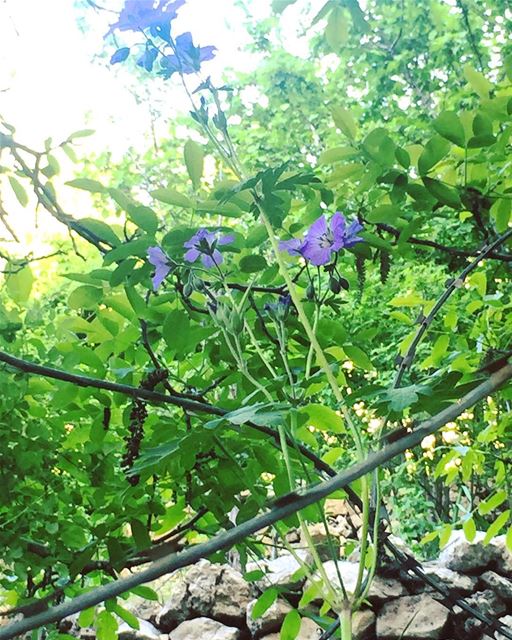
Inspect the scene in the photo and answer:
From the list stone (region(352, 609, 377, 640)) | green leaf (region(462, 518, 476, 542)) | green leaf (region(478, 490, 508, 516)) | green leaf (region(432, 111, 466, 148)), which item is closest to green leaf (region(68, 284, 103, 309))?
green leaf (region(432, 111, 466, 148))

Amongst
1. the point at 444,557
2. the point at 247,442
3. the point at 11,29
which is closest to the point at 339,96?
the point at 444,557

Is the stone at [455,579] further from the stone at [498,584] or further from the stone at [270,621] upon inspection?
the stone at [270,621]

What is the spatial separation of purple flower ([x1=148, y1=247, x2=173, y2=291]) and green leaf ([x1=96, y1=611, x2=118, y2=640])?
532 mm

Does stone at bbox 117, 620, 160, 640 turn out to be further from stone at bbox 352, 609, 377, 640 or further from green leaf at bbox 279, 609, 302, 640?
green leaf at bbox 279, 609, 302, 640

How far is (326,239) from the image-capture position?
0.63 m

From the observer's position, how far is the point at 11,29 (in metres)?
1.04

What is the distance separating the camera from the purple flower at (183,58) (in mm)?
612

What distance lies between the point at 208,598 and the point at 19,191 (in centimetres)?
389

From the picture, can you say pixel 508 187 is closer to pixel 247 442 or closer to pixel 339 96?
pixel 247 442

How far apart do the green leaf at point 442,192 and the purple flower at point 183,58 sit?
248 mm

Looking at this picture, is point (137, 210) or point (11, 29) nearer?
point (137, 210)

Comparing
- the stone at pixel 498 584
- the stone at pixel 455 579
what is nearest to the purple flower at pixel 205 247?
the stone at pixel 455 579

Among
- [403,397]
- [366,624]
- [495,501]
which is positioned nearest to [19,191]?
[403,397]

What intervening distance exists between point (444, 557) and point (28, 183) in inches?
160
